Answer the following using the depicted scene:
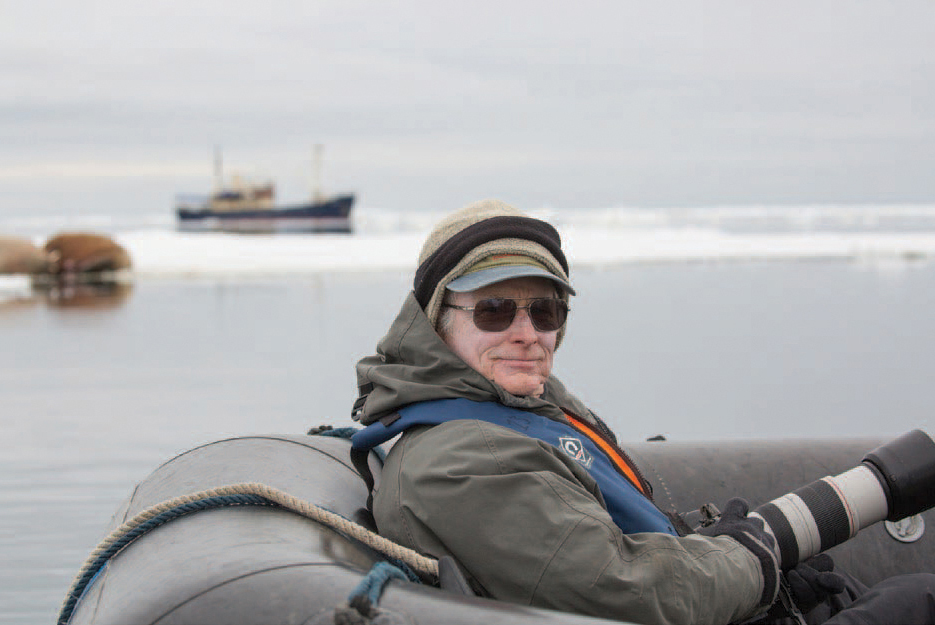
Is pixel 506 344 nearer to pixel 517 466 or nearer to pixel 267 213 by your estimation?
pixel 517 466

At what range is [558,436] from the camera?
2191mm

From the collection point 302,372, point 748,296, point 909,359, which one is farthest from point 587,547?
point 748,296

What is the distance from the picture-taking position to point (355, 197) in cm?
5150

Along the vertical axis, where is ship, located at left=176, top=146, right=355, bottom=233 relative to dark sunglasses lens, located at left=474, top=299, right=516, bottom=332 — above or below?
→ below

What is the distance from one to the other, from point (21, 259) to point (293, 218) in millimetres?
30843

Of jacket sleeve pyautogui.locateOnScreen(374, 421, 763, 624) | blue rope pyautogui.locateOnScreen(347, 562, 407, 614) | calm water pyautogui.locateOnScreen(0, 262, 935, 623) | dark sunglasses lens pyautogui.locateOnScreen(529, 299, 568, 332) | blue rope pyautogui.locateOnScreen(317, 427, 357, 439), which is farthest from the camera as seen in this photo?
calm water pyautogui.locateOnScreen(0, 262, 935, 623)

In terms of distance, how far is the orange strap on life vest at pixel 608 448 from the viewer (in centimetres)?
234

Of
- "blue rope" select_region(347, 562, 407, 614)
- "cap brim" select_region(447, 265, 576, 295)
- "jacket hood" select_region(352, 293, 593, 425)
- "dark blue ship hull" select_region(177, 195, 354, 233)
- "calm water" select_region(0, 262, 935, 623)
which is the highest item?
"cap brim" select_region(447, 265, 576, 295)

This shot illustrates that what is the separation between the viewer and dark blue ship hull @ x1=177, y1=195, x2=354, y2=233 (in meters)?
50.9

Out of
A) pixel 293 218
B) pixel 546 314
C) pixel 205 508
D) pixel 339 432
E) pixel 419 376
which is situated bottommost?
pixel 293 218

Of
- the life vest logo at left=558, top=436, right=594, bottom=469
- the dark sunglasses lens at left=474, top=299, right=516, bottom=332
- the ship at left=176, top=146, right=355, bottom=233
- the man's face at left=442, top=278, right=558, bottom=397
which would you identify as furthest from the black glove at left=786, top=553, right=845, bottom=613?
the ship at left=176, top=146, right=355, bottom=233

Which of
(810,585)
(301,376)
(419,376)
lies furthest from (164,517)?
(301,376)

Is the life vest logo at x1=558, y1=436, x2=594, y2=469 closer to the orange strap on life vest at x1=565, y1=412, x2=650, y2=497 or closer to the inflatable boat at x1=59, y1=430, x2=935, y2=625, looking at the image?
the orange strap on life vest at x1=565, y1=412, x2=650, y2=497

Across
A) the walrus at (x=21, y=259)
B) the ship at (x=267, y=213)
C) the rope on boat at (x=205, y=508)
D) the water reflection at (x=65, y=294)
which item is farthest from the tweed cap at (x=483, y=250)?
the ship at (x=267, y=213)
